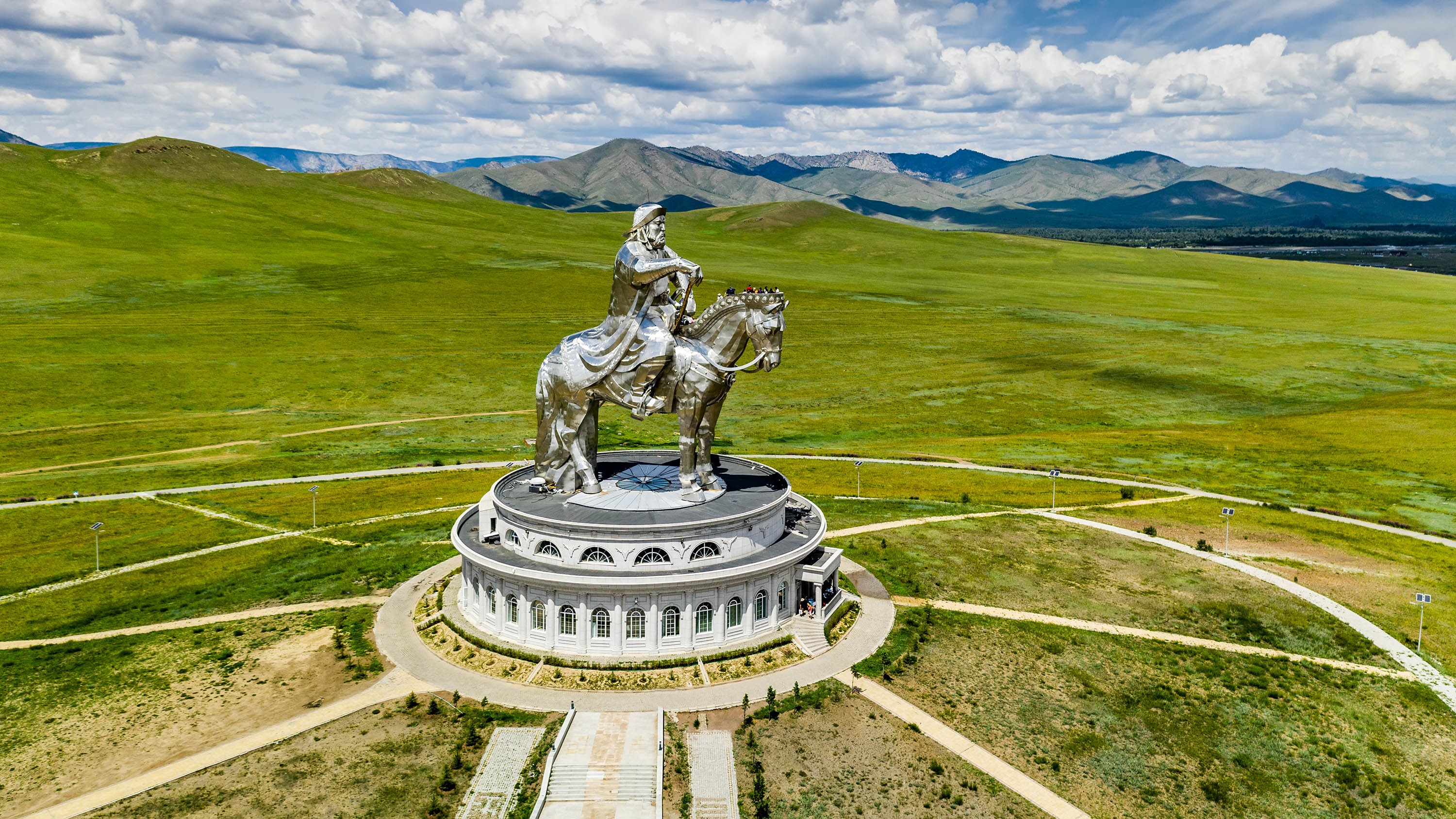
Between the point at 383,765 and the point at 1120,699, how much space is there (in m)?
35.1

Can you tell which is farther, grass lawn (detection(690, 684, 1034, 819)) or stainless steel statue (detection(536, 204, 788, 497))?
stainless steel statue (detection(536, 204, 788, 497))

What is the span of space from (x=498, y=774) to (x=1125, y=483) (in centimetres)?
6595

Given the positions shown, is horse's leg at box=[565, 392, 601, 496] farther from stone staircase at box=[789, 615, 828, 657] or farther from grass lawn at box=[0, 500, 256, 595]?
grass lawn at box=[0, 500, 256, 595]

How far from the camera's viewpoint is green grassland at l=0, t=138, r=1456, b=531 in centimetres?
8944

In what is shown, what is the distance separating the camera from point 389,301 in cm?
17075

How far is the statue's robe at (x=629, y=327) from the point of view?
149 ft

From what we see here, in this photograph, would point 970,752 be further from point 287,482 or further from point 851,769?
point 287,482

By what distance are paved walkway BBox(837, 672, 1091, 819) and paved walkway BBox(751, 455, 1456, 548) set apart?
1813 inches

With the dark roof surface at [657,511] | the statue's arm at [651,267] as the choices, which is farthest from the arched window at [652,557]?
the statue's arm at [651,267]

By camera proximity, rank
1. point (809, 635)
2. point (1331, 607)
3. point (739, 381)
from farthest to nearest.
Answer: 1. point (739, 381)
2. point (1331, 607)
3. point (809, 635)

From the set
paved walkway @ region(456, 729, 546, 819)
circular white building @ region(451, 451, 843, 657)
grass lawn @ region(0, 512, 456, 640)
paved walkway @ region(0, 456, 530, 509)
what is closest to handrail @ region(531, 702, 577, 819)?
paved walkway @ region(456, 729, 546, 819)

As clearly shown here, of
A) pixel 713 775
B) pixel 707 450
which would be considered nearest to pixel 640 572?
pixel 707 450

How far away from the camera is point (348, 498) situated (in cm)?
7569

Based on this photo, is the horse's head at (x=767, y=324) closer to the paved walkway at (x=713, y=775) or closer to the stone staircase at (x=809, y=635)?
the stone staircase at (x=809, y=635)
